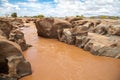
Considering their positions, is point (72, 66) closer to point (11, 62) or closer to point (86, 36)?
point (11, 62)

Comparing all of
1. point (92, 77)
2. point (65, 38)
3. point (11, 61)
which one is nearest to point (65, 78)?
point (92, 77)

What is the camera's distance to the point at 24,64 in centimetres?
952

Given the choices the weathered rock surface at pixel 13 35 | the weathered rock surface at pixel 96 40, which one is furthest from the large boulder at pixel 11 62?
the weathered rock surface at pixel 96 40

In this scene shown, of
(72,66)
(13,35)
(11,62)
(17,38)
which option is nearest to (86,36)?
(17,38)

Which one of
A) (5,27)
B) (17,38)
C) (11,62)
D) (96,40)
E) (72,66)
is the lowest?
(72,66)

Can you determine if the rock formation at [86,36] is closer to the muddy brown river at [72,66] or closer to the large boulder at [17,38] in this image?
the muddy brown river at [72,66]

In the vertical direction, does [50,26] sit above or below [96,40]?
above

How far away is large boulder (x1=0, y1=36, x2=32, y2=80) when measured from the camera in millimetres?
8867

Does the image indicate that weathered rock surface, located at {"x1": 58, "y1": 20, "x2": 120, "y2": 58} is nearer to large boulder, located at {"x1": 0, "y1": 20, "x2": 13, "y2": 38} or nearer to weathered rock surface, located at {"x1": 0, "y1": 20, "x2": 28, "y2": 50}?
weathered rock surface, located at {"x1": 0, "y1": 20, "x2": 28, "y2": 50}

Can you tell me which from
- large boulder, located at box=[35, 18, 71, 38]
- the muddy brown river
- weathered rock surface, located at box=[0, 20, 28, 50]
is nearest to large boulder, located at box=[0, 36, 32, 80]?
the muddy brown river

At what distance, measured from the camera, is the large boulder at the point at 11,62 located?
8867 mm

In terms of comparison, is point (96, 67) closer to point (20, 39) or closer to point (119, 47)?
point (119, 47)

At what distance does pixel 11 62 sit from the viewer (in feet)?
29.4

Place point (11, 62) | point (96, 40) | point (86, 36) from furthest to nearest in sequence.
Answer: point (86, 36) < point (96, 40) < point (11, 62)
